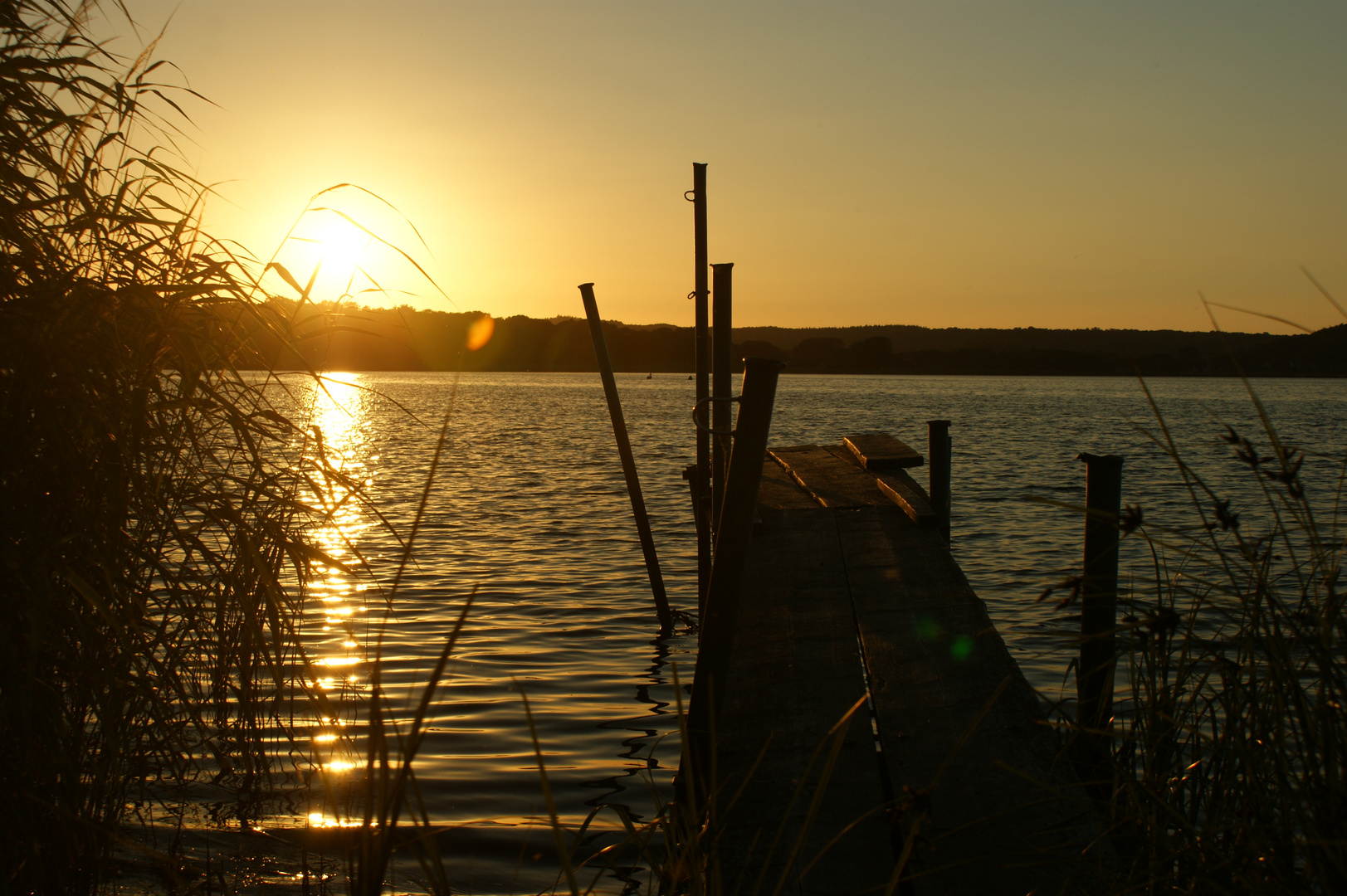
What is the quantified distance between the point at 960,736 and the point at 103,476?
316 cm

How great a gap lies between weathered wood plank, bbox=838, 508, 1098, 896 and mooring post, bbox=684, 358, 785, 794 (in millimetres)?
720

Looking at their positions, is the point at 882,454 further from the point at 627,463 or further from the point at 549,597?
the point at 549,597

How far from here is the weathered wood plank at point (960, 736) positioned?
2.72 meters

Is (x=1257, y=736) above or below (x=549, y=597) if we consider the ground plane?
above

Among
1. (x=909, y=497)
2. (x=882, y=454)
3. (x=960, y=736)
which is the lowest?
(x=960, y=736)

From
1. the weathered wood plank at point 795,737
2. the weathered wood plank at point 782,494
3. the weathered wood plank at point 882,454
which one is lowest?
the weathered wood plank at point 795,737

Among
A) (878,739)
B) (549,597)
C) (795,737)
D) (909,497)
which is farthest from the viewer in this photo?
(549,597)

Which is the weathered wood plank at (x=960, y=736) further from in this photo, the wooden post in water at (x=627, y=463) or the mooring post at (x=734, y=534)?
the wooden post in water at (x=627, y=463)

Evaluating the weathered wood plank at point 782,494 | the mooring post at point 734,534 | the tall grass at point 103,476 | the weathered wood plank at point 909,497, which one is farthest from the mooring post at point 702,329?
the tall grass at point 103,476

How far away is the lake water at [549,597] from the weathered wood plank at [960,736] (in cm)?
49

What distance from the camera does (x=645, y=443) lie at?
3000cm

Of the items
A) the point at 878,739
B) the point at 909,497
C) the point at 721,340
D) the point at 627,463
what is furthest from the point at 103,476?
the point at 627,463

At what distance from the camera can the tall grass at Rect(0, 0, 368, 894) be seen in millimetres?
2559

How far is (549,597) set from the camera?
9625mm
